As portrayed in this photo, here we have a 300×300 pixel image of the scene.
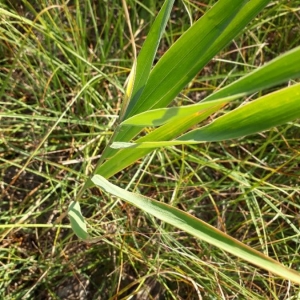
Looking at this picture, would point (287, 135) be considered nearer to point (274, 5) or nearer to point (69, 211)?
point (274, 5)

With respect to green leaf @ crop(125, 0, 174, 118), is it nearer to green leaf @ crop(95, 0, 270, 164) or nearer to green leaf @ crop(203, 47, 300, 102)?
green leaf @ crop(95, 0, 270, 164)

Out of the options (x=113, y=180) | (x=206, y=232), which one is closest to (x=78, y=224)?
(x=206, y=232)

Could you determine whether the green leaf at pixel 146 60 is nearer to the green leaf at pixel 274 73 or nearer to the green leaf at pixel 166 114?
the green leaf at pixel 166 114

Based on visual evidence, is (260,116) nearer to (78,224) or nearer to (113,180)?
(78,224)

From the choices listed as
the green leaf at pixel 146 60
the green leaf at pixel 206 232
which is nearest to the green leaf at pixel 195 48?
the green leaf at pixel 146 60

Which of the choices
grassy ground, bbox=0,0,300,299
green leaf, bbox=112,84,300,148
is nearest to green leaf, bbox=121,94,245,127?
green leaf, bbox=112,84,300,148

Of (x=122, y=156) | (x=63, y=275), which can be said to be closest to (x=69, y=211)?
(x=122, y=156)

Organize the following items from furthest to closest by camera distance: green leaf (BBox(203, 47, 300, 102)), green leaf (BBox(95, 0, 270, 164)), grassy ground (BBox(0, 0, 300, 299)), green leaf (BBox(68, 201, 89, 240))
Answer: grassy ground (BBox(0, 0, 300, 299)) → green leaf (BBox(68, 201, 89, 240)) → green leaf (BBox(95, 0, 270, 164)) → green leaf (BBox(203, 47, 300, 102))
